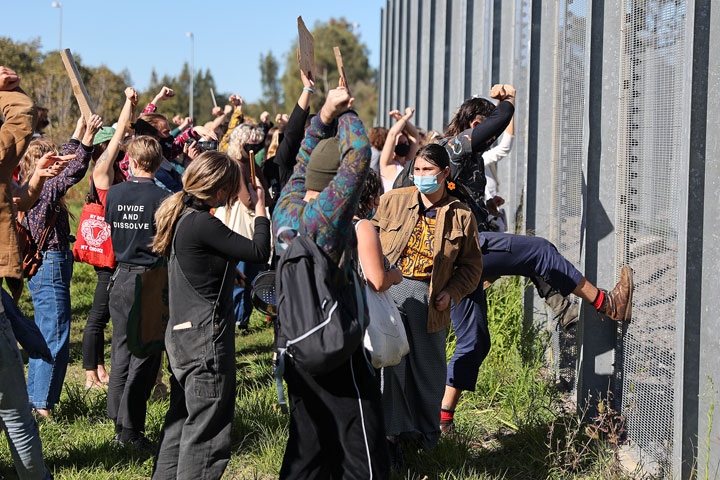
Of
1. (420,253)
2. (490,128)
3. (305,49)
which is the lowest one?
(420,253)

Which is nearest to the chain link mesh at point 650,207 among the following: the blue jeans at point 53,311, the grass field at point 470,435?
the grass field at point 470,435

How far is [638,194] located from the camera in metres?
4.48

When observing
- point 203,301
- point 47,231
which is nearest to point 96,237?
point 47,231

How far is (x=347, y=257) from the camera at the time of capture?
10.9 ft

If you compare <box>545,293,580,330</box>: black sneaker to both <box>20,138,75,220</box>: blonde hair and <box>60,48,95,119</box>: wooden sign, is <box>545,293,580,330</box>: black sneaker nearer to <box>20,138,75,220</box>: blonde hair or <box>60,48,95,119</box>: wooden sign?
<box>60,48,95,119</box>: wooden sign

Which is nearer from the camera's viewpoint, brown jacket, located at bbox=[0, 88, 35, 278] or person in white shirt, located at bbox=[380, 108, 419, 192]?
brown jacket, located at bbox=[0, 88, 35, 278]

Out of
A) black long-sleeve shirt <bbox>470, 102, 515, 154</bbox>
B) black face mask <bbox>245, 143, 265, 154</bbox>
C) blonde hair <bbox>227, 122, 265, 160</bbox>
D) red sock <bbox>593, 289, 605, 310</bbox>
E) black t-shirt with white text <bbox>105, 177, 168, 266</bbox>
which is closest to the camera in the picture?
red sock <bbox>593, 289, 605, 310</bbox>

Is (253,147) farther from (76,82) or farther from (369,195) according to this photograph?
(369,195)

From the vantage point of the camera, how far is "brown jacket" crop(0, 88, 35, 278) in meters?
3.89

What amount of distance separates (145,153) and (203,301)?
1.41 meters

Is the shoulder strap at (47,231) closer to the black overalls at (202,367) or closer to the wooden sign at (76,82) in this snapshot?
the wooden sign at (76,82)

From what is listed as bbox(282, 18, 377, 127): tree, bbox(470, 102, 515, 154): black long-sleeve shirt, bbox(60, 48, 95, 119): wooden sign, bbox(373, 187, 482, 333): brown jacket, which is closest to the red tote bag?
bbox(60, 48, 95, 119): wooden sign

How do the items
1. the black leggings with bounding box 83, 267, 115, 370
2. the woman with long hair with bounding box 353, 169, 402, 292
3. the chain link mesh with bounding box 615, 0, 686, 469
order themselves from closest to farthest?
the woman with long hair with bounding box 353, 169, 402, 292 → the chain link mesh with bounding box 615, 0, 686, 469 → the black leggings with bounding box 83, 267, 115, 370

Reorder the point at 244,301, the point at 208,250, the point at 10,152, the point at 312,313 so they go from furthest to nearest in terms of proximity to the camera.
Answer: the point at 244,301 < the point at 10,152 < the point at 208,250 < the point at 312,313
